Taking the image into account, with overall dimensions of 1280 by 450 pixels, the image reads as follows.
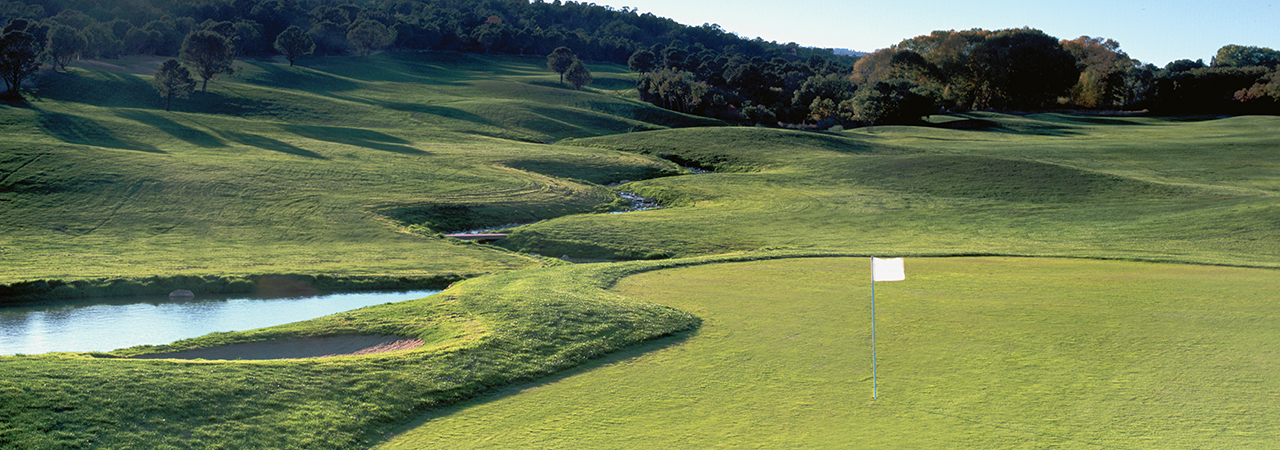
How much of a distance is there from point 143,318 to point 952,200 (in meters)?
36.2

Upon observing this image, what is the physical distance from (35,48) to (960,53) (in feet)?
361

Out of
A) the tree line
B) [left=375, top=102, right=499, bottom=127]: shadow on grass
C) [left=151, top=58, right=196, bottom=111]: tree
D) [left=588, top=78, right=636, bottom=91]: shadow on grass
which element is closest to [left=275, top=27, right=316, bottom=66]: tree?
[left=375, top=102, right=499, bottom=127]: shadow on grass

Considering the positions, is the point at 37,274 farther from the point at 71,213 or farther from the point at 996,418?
the point at 996,418

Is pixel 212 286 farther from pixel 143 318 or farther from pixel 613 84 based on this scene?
pixel 613 84

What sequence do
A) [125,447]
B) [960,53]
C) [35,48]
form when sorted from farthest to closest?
[960,53] < [35,48] < [125,447]

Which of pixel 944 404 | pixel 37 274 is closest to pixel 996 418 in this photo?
pixel 944 404

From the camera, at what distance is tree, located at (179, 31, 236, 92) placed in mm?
68750

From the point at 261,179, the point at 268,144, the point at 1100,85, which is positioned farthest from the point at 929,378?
the point at 1100,85

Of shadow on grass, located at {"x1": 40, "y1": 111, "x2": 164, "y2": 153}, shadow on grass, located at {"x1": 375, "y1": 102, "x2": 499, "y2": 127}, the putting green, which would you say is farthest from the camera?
shadow on grass, located at {"x1": 375, "y1": 102, "x2": 499, "y2": 127}

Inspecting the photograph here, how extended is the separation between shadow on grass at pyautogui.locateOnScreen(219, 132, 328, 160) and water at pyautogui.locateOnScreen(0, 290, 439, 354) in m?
26.7

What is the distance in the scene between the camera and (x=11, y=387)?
29.9 ft

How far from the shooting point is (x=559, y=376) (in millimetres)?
12039

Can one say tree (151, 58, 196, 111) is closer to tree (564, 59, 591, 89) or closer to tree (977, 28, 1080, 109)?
tree (564, 59, 591, 89)

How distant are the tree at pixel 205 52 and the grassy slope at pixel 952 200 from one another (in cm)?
3429
